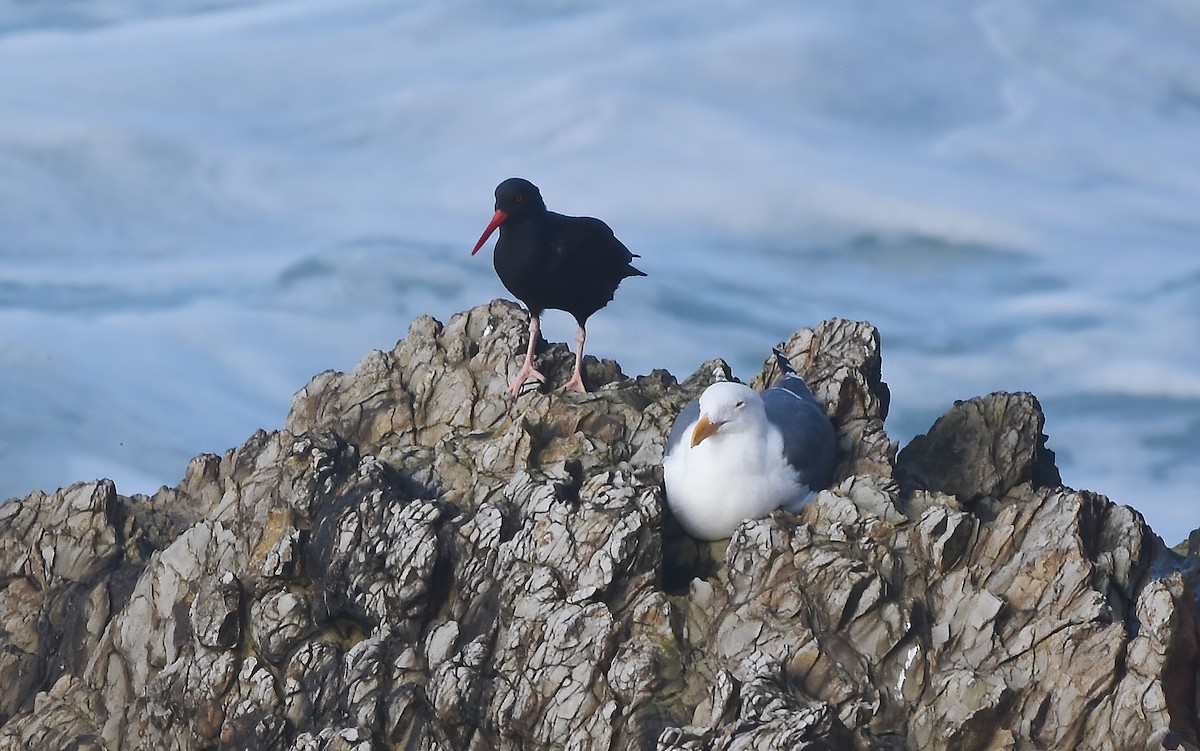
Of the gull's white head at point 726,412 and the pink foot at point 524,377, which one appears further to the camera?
the pink foot at point 524,377

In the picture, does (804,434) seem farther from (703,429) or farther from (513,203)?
(513,203)

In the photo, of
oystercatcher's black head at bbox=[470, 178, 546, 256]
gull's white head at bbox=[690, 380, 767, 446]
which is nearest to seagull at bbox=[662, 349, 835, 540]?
gull's white head at bbox=[690, 380, 767, 446]

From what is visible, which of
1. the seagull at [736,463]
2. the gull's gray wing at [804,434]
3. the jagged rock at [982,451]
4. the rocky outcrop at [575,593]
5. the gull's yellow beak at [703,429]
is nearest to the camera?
the rocky outcrop at [575,593]

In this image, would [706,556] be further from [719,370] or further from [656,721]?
[719,370]

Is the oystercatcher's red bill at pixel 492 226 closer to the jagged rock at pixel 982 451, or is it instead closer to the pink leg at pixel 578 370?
the pink leg at pixel 578 370

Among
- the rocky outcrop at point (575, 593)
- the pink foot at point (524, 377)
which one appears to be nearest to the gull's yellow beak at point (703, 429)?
the rocky outcrop at point (575, 593)

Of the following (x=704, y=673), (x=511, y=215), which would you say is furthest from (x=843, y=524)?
(x=511, y=215)

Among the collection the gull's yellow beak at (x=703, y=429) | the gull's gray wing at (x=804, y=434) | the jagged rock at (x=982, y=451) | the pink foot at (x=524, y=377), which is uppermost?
the gull's yellow beak at (x=703, y=429)

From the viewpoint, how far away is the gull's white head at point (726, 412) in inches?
522

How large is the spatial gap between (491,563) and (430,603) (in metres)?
0.72

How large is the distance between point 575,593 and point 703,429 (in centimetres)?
185

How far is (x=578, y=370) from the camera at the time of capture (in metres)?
16.4

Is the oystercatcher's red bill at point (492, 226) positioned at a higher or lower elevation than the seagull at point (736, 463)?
higher

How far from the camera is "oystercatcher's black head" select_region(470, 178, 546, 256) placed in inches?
639
